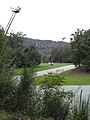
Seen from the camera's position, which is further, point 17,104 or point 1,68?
point 1,68

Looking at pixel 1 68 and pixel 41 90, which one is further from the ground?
pixel 1 68

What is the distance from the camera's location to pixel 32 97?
6.82 m

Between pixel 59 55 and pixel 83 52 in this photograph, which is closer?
pixel 83 52

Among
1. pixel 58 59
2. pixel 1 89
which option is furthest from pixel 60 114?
pixel 58 59

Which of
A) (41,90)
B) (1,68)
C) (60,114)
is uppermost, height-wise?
(1,68)

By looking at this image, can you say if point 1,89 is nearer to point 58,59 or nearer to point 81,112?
point 81,112

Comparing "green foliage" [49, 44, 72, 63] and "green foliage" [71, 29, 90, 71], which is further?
"green foliage" [49, 44, 72, 63]

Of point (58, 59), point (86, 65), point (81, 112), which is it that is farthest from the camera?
point (58, 59)

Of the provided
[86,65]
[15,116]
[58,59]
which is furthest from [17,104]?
[58,59]

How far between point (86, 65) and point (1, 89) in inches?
1495

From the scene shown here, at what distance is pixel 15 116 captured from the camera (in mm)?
6004

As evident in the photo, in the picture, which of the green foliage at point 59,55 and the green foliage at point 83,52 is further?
the green foliage at point 59,55

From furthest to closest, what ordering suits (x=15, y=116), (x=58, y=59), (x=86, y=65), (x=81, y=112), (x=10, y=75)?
1. (x=58, y=59)
2. (x=86, y=65)
3. (x=10, y=75)
4. (x=81, y=112)
5. (x=15, y=116)

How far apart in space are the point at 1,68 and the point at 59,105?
1.95m
